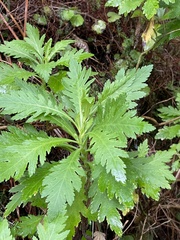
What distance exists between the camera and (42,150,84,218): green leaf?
1.50 metres

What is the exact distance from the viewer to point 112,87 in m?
1.73

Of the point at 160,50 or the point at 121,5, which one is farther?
the point at 160,50

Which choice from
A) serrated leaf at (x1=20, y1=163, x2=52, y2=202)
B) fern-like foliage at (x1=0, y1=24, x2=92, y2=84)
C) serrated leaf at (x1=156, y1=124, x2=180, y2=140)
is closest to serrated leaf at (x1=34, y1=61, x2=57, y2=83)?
fern-like foliage at (x1=0, y1=24, x2=92, y2=84)

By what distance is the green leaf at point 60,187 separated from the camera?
1505 millimetres

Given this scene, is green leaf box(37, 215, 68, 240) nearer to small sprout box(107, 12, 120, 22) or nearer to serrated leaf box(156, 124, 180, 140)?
serrated leaf box(156, 124, 180, 140)

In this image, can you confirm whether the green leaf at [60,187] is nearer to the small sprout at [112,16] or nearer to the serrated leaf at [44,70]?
the serrated leaf at [44,70]

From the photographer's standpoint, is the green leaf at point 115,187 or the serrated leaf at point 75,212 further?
the serrated leaf at point 75,212

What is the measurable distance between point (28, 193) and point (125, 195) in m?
0.42

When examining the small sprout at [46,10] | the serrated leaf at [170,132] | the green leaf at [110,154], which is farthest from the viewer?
the small sprout at [46,10]

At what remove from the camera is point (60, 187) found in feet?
4.96

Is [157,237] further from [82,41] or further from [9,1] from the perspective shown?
[9,1]

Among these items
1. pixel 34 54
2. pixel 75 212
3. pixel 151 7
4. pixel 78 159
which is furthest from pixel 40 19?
pixel 75 212

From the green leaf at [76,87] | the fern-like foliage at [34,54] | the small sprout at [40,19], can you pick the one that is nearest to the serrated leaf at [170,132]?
the fern-like foliage at [34,54]

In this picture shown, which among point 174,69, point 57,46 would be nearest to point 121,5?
point 57,46
